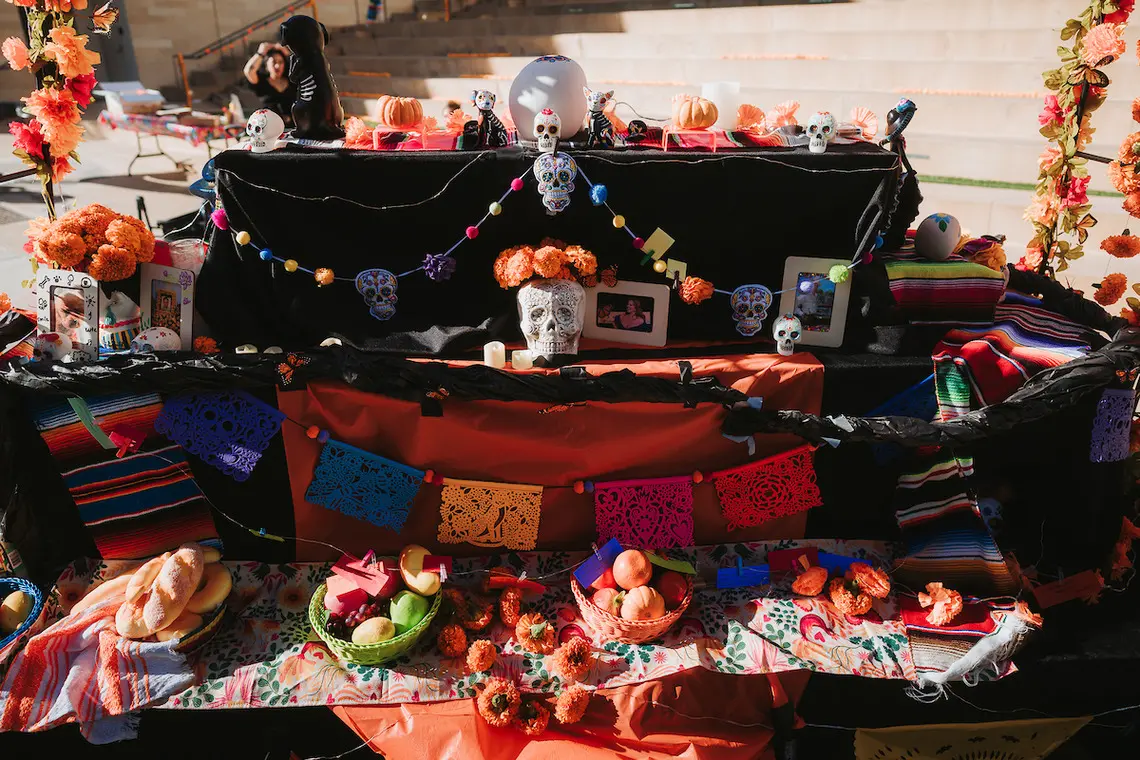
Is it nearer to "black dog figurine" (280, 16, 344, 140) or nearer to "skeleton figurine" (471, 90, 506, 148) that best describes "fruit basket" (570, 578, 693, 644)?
"skeleton figurine" (471, 90, 506, 148)

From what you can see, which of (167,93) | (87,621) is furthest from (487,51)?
(87,621)

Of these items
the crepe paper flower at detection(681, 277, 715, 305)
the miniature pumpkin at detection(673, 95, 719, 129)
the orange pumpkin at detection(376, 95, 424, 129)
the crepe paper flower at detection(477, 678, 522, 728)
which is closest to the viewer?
the crepe paper flower at detection(477, 678, 522, 728)

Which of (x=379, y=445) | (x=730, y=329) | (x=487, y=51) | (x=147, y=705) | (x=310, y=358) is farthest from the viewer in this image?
(x=487, y=51)

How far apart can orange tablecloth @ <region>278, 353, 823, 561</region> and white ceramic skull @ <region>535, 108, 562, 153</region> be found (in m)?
0.75

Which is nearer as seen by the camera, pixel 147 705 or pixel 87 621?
pixel 147 705

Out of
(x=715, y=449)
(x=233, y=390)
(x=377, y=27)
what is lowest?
(x=715, y=449)

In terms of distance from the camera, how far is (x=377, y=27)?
1194cm

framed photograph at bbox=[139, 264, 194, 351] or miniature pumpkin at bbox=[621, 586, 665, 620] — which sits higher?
framed photograph at bbox=[139, 264, 194, 351]

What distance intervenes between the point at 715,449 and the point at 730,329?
1.53ft

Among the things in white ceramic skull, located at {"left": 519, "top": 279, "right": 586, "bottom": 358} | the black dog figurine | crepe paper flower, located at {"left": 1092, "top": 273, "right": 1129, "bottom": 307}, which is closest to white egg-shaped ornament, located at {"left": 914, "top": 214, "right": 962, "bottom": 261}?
crepe paper flower, located at {"left": 1092, "top": 273, "right": 1129, "bottom": 307}

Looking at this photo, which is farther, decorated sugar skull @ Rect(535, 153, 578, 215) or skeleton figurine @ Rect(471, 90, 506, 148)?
skeleton figurine @ Rect(471, 90, 506, 148)

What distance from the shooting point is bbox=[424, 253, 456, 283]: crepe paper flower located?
2625mm

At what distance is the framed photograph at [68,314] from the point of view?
2.38 metres

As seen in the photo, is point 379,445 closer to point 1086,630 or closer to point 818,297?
point 818,297
